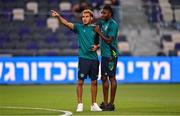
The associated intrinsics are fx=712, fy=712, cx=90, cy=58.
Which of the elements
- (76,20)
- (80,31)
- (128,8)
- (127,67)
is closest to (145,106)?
(80,31)

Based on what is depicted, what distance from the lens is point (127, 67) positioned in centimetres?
2736

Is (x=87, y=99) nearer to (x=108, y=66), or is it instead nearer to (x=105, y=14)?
(x=108, y=66)

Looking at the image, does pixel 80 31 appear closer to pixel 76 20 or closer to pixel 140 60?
pixel 140 60

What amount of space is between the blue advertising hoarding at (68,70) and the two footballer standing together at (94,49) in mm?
11680

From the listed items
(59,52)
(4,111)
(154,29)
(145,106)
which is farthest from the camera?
(154,29)

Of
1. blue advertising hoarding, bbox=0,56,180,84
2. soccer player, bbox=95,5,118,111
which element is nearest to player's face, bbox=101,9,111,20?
soccer player, bbox=95,5,118,111

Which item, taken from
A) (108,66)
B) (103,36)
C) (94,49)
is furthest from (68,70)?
(94,49)

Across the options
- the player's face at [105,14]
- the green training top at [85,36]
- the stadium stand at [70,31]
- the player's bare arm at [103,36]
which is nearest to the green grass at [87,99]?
the green training top at [85,36]

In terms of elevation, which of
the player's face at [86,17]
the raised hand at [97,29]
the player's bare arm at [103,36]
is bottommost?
the player's bare arm at [103,36]

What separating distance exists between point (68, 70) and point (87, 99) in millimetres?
7767

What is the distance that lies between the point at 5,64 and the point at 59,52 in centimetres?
283

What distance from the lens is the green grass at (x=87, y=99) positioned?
14633 millimetres

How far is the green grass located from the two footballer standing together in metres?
0.47

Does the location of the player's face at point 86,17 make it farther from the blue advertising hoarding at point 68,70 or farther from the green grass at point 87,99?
the blue advertising hoarding at point 68,70
